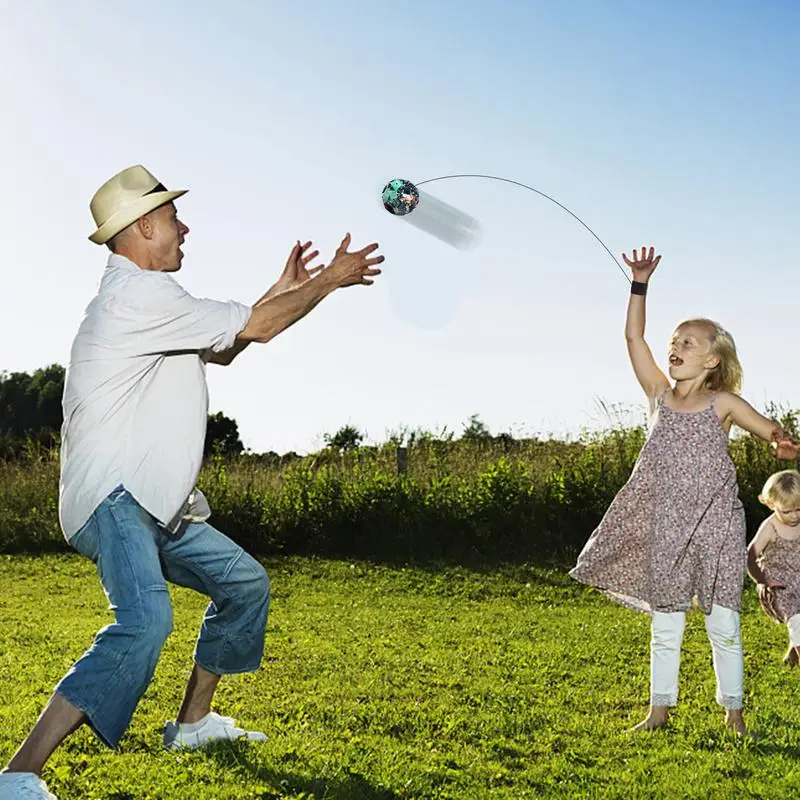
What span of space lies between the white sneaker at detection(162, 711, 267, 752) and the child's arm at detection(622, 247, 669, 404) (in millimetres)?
2601

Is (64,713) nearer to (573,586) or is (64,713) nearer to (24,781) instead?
(24,781)

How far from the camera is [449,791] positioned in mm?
4129

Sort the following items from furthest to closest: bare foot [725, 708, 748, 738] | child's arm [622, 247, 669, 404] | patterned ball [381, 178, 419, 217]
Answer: patterned ball [381, 178, 419, 217] < child's arm [622, 247, 669, 404] < bare foot [725, 708, 748, 738]

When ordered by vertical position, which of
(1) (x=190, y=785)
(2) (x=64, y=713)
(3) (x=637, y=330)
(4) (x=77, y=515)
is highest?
(3) (x=637, y=330)

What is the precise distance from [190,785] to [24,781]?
73 centimetres

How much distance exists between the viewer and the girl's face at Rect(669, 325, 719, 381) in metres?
5.33

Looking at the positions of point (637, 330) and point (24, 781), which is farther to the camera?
point (637, 330)

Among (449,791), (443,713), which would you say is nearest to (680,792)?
(449,791)

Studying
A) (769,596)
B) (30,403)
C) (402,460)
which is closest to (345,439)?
(402,460)

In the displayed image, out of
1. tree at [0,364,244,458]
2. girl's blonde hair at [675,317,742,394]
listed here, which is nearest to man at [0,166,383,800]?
girl's blonde hair at [675,317,742,394]

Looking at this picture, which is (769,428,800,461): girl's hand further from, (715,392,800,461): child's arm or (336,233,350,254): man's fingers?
(336,233,350,254): man's fingers

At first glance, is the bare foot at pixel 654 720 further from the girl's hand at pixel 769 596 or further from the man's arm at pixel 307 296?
the man's arm at pixel 307 296

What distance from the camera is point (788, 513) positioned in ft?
23.3

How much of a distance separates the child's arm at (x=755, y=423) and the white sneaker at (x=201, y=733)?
267 centimetres
